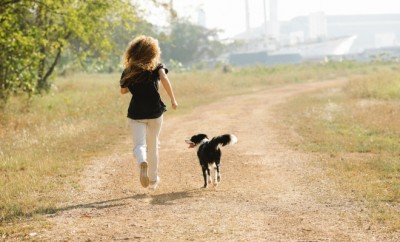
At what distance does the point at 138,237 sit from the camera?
20.7 ft

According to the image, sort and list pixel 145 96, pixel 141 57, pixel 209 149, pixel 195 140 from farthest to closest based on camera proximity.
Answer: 1. pixel 195 140
2. pixel 209 149
3. pixel 145 96
4. pixel 141 57

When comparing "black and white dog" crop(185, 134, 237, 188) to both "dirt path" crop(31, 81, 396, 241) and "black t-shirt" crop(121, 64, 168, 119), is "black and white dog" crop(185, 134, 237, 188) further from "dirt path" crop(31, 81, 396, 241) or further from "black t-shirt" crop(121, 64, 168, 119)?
"black t-shirt" crop(121, 64, 168, 119)

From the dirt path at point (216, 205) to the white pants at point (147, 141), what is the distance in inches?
17.0

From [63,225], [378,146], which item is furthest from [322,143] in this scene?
[63,225]

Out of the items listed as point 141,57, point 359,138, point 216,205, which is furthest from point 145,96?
point 359,138

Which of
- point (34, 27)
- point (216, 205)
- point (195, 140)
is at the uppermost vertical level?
point (34, 27)

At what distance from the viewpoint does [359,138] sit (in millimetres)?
14312

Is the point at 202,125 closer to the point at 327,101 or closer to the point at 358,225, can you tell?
the point at 327,101

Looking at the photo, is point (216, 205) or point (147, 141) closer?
point (216, 205)

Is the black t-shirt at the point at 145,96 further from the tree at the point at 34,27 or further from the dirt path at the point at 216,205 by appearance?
the tree at the point at 34,27

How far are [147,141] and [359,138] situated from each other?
7187 millimetres

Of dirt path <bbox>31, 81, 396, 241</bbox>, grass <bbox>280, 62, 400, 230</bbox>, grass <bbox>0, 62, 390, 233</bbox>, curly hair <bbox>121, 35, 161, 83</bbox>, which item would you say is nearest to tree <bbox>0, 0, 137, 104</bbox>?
grass <bbox>0, 62, 390, 233</bbox>

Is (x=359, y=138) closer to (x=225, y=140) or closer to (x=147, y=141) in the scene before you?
(x=225, y=140)

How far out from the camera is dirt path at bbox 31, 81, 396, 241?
21.2 ft
